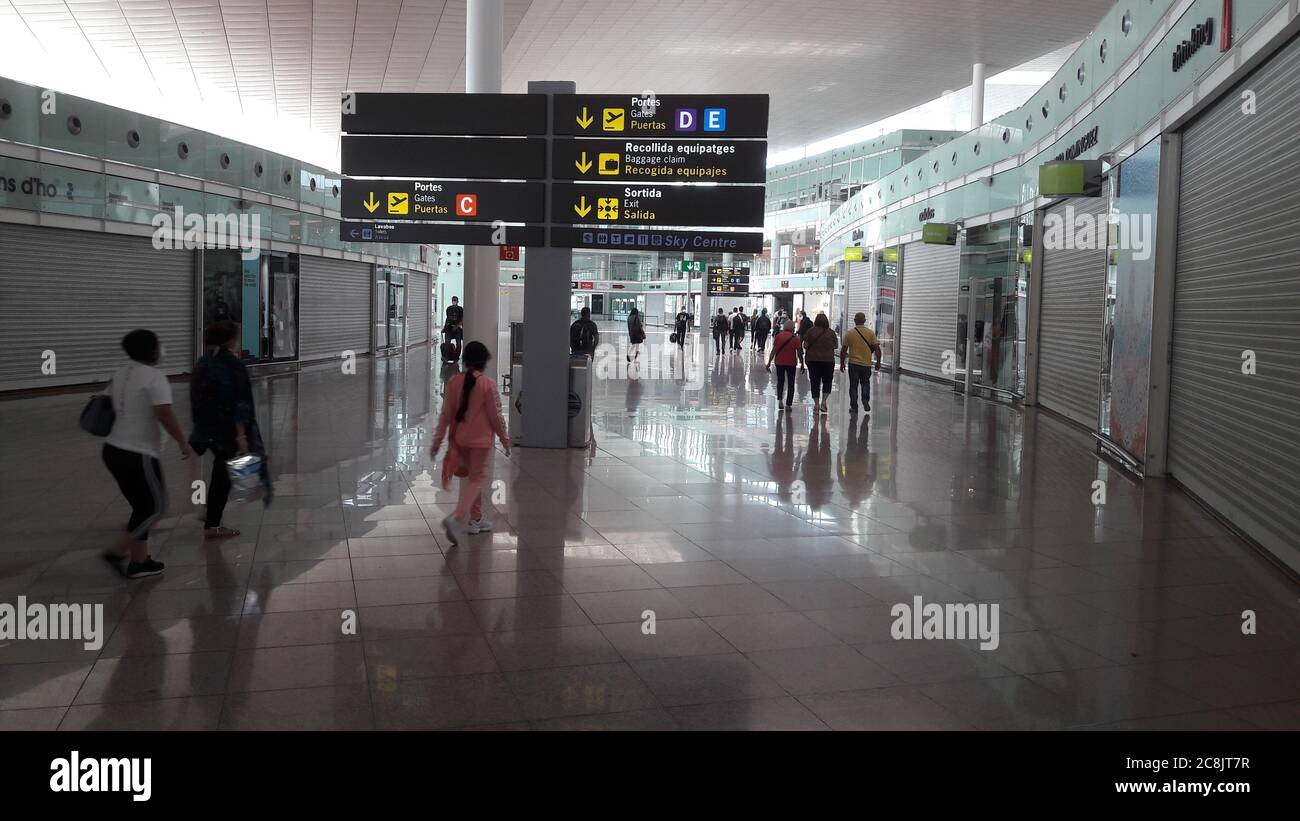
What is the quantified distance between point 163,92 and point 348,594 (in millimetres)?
35572

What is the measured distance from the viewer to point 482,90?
778 inches

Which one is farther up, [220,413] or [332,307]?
[332,307]

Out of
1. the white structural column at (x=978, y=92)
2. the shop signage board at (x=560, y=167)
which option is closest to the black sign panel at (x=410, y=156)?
the shop signage board at (x=560, y=167)

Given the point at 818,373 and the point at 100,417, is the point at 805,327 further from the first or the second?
the point at 100,417

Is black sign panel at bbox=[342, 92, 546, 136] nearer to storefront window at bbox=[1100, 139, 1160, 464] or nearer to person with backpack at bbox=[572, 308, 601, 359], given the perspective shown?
storefront window at bbox=[1100, 139, 1160, 464]

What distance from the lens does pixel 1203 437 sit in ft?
32.2

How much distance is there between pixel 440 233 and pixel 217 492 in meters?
5.22

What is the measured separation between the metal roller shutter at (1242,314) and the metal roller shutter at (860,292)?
976 inches

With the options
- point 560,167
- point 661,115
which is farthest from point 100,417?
point 661,115

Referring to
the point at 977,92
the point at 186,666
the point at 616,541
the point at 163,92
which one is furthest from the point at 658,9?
the point at 186,666

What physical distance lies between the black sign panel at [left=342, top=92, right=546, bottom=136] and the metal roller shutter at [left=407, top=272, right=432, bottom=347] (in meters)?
28.7

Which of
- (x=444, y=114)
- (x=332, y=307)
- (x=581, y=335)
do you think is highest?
(x=444, y=114)

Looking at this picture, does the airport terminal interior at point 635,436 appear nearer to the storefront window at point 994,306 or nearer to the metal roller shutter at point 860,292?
the storefront window at point 994,306
